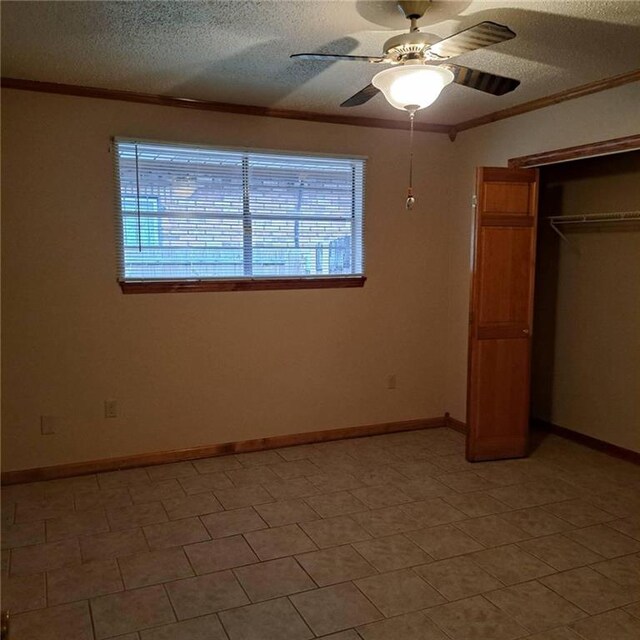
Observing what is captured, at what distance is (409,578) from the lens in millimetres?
2754

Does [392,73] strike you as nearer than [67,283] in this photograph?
Yes

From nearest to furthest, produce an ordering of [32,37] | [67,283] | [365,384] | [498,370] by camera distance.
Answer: [32,37] < [67,283] < [498,370] < [365,384]

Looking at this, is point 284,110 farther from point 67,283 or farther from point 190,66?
point 67,283

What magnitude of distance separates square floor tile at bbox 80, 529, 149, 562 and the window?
5.22ft

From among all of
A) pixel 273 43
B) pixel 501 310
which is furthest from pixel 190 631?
pixel 501 310

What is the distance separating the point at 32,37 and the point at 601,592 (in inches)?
144

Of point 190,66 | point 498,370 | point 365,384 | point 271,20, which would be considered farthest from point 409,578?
point 190,66

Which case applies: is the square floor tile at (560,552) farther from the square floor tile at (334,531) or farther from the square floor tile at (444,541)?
the square floor tile at (334,531)

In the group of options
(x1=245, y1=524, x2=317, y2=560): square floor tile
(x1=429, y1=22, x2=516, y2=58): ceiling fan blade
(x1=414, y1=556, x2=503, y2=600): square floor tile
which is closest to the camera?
(x1=429, y1=22, x2=516, y2=58): ceiling fan blade

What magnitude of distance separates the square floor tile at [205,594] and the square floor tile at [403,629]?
55cm

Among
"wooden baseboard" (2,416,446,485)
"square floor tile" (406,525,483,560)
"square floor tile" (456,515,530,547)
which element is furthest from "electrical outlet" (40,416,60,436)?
"square floor tile" (456,515,530,547)

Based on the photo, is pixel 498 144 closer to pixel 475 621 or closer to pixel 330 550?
pixel 330 550

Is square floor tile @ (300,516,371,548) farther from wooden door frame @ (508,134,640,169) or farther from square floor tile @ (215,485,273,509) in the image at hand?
wooden door frame @ (508,134,640,169)

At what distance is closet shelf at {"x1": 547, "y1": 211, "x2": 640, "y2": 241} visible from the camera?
423 cm
